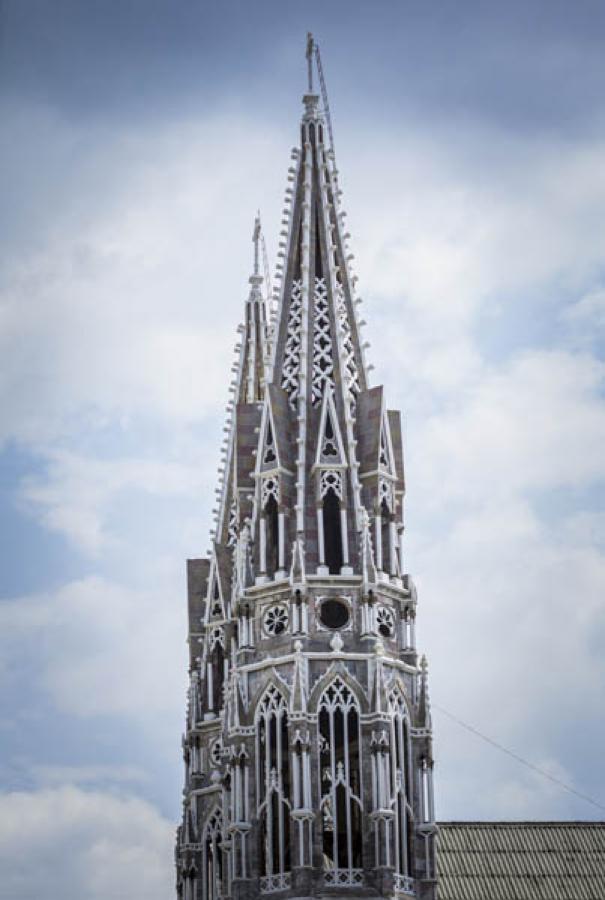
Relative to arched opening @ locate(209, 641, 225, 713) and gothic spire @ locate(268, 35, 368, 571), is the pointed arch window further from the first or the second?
arched opening @ locate(209, 641, 225, 713)

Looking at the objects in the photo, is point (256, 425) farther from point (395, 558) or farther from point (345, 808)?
point (345, 808)

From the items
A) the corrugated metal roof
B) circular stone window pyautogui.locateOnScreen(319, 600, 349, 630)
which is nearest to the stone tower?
circular stone window pyautogui.locateOnScreen(319, 600, 349, 630)

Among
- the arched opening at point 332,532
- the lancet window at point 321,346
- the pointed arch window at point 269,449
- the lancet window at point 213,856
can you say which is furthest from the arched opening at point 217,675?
the lancet window at point 321,346

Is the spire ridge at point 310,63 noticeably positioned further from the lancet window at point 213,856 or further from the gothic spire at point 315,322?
the lancet window at point 213,856

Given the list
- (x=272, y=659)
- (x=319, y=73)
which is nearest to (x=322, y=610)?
(x=272, y=659)

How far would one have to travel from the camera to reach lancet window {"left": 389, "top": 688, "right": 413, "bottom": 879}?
2687 inches

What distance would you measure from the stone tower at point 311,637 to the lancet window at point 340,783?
66 millimetres

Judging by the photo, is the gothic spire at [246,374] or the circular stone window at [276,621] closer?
the circular stone window at [276,621]

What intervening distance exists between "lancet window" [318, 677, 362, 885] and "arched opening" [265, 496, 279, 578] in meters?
5.48

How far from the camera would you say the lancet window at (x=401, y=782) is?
68.2 m

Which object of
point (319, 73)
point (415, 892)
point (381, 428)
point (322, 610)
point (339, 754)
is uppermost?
point (319, 73)

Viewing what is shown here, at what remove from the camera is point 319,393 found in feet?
248

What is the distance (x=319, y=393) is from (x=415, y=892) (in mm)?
18467

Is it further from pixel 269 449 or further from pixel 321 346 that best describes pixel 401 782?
pixel 321 346
